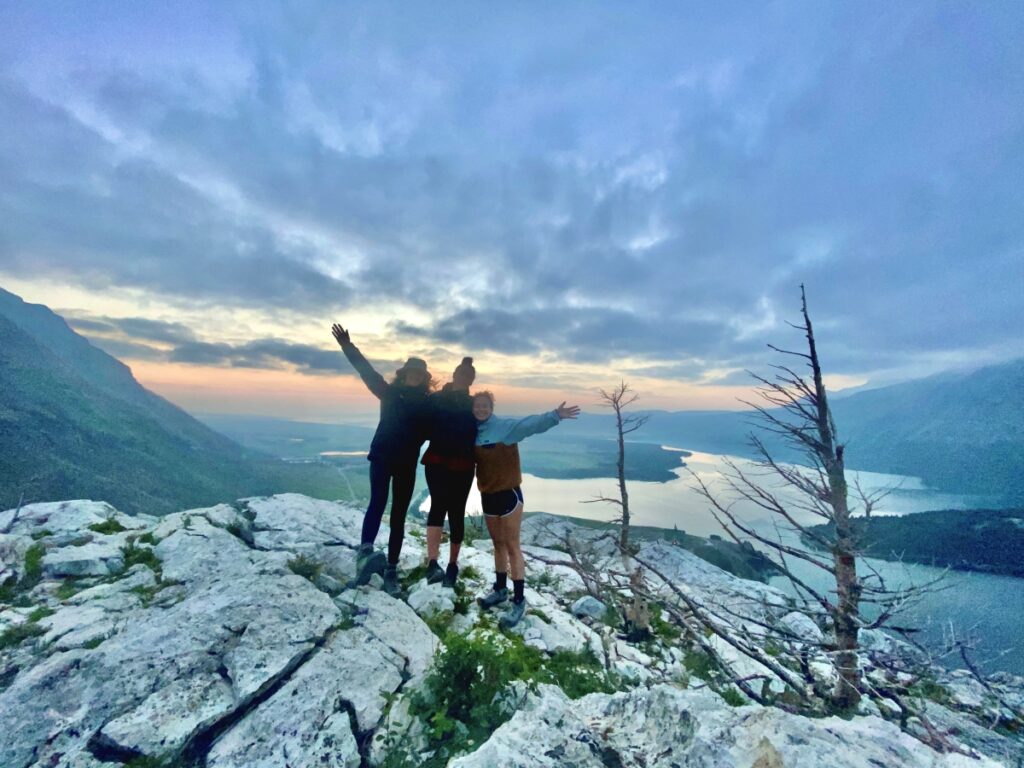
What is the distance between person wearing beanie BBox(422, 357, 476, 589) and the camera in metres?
6.61

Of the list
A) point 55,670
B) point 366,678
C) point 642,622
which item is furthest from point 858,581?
point 55,670

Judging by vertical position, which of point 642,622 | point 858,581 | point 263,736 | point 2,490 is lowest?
point 2,490

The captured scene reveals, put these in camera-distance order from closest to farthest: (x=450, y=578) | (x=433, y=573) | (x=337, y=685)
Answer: (x=337, y=685), (x=450, y=578), (x=433, y=573)

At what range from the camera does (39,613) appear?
19.9 feet

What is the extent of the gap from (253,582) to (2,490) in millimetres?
139919

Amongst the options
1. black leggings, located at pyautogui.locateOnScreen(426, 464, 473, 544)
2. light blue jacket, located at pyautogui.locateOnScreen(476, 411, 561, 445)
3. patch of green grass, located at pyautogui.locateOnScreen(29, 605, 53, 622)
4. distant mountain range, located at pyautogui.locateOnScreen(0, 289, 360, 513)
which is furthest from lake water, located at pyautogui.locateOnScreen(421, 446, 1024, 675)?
distant mountain range, located at pyautogui.locateOnScreen(0, 289, 360, 513)

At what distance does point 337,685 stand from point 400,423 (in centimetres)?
336

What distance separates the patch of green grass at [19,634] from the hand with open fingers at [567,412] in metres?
7.33

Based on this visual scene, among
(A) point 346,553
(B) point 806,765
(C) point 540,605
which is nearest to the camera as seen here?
(B) point 806,765

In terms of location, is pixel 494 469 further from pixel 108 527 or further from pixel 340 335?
pixel 108 527

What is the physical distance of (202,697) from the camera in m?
4.49

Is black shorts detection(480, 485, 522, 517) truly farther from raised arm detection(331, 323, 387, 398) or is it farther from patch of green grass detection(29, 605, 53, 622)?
patch of green grass detection(29, 605, 53, 622)

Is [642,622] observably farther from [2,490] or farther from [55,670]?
[2,490]

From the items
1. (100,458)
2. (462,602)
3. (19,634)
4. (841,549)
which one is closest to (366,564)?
(462,602)
